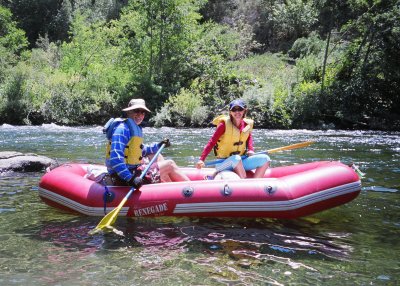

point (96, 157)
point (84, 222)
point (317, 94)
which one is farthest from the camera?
point (317, 94)

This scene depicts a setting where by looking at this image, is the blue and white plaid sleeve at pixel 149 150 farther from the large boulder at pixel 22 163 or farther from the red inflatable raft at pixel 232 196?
the large boulder at pixel 22 163

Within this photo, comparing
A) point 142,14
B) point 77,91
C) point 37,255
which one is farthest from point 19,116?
point 37,255

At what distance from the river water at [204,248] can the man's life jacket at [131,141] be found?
24.4 inches

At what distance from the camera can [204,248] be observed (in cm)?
363

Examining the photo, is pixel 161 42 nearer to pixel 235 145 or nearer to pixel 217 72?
pixel 217 72

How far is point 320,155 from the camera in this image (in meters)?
8.90

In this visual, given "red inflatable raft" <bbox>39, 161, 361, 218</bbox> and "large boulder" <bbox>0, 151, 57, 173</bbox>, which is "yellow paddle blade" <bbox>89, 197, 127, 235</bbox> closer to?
"red inflatable raft" <bbox>39, 161, 361, 218</bbox>

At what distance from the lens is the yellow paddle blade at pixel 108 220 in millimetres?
3947

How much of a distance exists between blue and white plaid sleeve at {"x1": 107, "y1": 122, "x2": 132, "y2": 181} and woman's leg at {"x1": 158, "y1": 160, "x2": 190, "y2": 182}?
1.74 ft

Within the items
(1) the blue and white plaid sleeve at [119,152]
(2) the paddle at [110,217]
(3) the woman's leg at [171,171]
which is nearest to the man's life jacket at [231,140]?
(3) the woman's leg at [171,171]

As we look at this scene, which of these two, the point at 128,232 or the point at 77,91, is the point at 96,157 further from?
the point at 77,91

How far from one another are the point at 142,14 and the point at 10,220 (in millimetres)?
16563

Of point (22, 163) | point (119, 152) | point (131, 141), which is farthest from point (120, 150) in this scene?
point (22, 163)

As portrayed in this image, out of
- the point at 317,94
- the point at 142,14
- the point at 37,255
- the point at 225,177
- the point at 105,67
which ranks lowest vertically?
the point at 37,255
